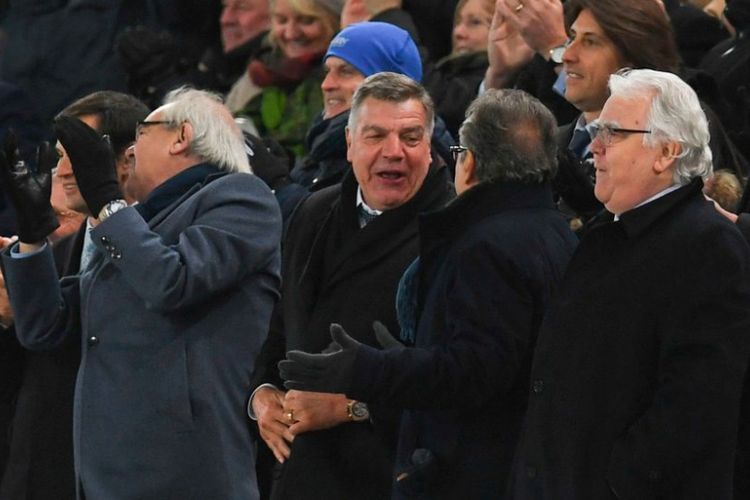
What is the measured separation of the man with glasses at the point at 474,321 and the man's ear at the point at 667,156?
43 cm

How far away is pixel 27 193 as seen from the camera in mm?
5449

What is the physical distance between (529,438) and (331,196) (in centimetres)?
136

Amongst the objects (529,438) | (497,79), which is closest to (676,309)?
(529,438)

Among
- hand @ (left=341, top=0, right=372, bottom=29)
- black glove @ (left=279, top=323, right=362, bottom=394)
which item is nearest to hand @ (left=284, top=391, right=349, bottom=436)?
black glove @ (left=279, top=323, right=362, bottom=394)

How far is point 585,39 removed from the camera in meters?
5.77

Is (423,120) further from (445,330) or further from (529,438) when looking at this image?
(529,438)

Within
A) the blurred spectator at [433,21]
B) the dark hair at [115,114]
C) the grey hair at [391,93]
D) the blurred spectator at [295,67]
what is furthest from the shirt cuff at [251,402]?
the blurred spectator at [433,21]

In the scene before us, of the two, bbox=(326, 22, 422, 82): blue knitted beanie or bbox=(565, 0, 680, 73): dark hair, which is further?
bbox=(326, 22, 422, 82): blue knitted beanie

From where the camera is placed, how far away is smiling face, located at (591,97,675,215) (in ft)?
14.1

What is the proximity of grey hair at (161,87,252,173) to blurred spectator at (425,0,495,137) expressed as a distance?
1610mm

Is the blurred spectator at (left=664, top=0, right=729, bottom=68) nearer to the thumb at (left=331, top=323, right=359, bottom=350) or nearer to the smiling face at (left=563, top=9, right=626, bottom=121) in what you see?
the smiling face at (left=563, top=9, right=626, bottom=121)

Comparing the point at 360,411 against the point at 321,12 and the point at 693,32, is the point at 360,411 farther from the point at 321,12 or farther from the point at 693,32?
the point at 321,12

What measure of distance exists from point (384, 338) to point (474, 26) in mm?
3036

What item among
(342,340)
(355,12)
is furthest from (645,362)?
(355,12)
